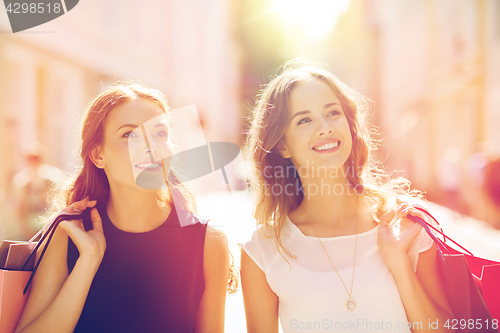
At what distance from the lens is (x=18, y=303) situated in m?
1.65

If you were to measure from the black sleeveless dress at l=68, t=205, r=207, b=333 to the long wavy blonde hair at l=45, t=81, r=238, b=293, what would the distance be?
14 cm

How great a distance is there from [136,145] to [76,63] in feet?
35.1

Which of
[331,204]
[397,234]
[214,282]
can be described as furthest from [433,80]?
[214,282]

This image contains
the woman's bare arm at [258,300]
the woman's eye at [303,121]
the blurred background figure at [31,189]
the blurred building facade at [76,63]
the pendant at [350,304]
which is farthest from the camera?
the blurred building facade at [76,63]

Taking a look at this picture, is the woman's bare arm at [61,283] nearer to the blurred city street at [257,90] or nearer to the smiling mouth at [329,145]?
the blurred city street at [257,90]

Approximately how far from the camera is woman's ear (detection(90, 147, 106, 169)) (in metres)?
2.05

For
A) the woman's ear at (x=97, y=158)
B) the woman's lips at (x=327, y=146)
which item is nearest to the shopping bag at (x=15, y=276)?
the woman's ear at (x=97, y=158)

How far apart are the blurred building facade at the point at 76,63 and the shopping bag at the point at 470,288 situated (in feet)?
7.54

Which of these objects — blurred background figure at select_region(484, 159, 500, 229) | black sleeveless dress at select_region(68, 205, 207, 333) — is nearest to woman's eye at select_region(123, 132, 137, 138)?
black sleeveless dress at select_region(68, 205, 207, 333)

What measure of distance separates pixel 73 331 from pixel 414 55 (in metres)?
18.9

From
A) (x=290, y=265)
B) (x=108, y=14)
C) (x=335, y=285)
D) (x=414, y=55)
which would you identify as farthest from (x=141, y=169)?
(x=414, y=55)

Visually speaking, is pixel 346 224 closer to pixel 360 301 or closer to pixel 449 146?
pixel 360 301

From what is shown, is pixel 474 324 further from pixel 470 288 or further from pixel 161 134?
pixel 161 134

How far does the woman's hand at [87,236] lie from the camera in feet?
5.78
